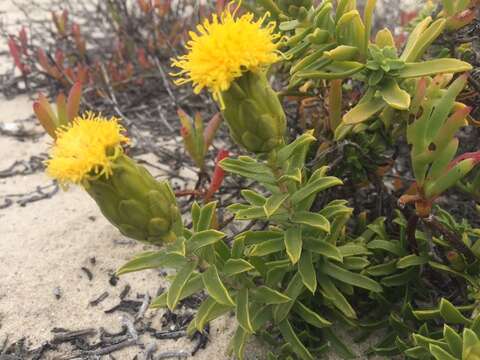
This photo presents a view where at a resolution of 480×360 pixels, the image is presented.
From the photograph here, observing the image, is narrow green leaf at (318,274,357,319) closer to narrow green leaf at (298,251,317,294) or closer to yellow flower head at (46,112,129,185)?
narrow green leaf at (298,251,317,294)

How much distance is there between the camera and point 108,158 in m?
1.24

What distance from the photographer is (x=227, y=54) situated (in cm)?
117

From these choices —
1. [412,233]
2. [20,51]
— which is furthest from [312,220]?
[20,51]

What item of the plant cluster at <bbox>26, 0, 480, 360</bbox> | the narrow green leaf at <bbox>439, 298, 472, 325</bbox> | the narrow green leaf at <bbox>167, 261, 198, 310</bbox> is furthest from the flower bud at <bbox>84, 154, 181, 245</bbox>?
the narrow green leaf at <bbox>439, 298, 472, 325</bbox>

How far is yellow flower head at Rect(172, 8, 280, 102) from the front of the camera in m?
1.16

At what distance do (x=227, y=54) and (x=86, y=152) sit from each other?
410 millimetres

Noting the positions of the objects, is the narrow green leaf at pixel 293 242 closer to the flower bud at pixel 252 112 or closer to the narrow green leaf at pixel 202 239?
the narrow green leaf at pixel 202 239

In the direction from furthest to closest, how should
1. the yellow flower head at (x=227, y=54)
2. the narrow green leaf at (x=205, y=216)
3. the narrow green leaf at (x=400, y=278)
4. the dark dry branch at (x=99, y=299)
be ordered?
the dark dry branch at (x=99, y=299) < the narrow green leaf at (x=400, y=278) < the narrow green leaf at (x=205, y=216) < the yellow flower head at (x=227, y=54)

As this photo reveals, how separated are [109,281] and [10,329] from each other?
1.29 ft

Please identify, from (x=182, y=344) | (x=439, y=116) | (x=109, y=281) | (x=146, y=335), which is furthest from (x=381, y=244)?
(x=109, y=281)

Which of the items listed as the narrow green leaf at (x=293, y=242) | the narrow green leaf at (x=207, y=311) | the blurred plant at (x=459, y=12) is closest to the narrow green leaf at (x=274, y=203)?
the narrow green leaf at (x=293, y=242)

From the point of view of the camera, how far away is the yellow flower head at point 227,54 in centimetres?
116

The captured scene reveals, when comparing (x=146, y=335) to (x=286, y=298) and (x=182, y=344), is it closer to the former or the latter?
(x=182, y=344)

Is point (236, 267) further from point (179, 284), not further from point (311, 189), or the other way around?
point (311, 189)
